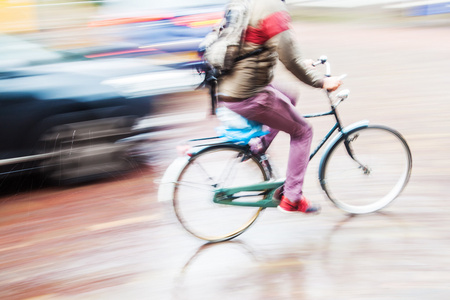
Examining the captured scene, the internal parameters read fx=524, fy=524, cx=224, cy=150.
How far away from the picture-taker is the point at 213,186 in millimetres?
3773

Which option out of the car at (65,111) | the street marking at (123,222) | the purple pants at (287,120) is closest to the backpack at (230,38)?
the purple pants at (287,120)

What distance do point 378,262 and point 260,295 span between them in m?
0.87

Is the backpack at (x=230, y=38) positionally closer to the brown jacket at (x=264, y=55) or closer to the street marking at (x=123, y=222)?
the brown jacket at (x=264, y=55)

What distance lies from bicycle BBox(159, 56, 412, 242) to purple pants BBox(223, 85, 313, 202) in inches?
6.2

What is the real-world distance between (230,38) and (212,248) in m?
1.56

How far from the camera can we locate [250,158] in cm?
375

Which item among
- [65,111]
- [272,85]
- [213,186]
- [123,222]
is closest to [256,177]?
[213,186]

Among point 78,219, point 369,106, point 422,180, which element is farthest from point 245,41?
point 369,106

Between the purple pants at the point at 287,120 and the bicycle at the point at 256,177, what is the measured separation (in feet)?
0.52

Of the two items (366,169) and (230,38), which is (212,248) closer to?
(366,169)

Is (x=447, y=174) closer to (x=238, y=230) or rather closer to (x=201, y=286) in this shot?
(x=238, y=230)

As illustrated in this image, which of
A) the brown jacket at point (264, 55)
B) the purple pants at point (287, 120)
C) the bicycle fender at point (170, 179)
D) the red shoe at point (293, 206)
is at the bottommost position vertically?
the red shoe at point (293, 206)

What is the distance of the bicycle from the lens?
145 inches

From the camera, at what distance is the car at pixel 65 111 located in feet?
14.9
